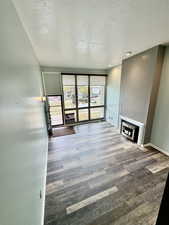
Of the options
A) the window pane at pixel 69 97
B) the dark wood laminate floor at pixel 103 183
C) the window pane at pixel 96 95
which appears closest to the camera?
the dark wood laminate floor at pixel 103 183

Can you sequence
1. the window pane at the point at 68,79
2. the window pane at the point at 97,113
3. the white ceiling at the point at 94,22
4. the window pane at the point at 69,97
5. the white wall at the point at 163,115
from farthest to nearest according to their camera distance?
the window pane at the point at 97,113, the window pane at the point at 69,97, the window pane at the point at 68,79, the white wall at the point at 163,115, the white ceiling at the point at 94,22

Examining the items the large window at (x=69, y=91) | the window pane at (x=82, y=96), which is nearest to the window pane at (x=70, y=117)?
the large window at (x=69, y=91)

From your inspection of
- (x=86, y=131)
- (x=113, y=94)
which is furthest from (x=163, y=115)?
(x=86, y=131)

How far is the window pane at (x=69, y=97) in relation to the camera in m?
4.62

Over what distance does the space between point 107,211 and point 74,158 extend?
131cm

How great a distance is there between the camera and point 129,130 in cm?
331

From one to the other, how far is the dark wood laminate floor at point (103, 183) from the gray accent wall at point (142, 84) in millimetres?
1008

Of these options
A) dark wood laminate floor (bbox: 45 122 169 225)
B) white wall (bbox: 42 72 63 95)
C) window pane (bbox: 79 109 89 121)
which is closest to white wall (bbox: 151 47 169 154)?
dark wood laminate floor (bbox: 45 122 169 225)

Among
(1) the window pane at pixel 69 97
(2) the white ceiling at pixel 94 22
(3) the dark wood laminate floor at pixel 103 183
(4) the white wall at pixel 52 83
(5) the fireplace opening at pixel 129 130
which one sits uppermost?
(2) the white ceiling at pixel 94 22

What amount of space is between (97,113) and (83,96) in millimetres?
1273

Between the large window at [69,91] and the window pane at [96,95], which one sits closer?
the large window at [69,91]

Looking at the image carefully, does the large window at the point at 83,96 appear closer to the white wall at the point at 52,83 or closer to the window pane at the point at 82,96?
the window pane at the point at 82,96

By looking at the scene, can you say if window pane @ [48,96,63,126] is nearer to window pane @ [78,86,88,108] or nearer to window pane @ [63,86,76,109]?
window pane @ [63,86,76,109]

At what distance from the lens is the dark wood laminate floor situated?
1397 millimetres
